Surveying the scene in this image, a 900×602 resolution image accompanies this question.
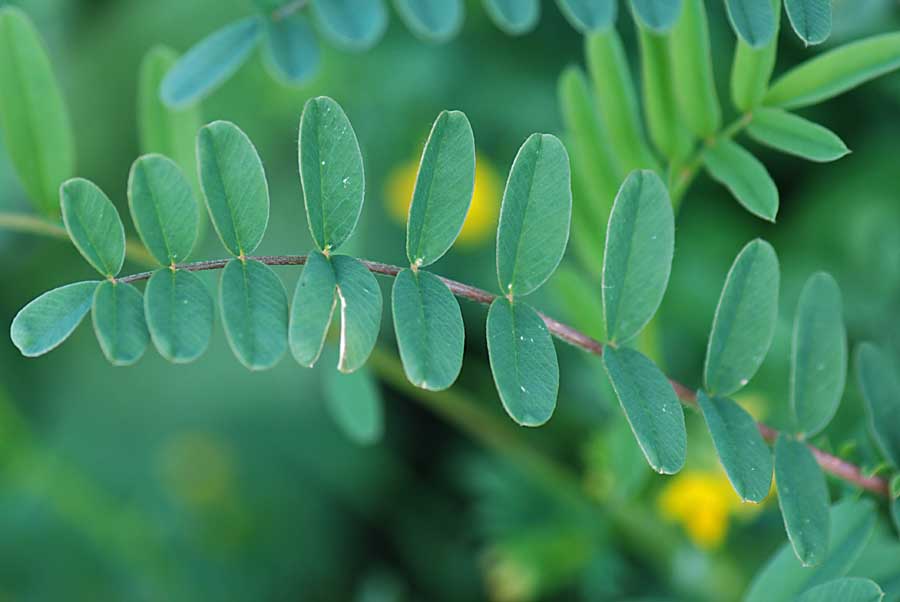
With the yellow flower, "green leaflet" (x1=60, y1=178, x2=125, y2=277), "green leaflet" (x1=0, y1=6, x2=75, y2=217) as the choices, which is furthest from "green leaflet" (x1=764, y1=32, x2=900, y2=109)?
the yellow flower

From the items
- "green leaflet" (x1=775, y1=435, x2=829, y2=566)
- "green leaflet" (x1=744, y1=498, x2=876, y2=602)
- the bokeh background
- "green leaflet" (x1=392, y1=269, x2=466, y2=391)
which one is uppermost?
"green leaflet" (x1=392, y1=269, x2=466, y2=391)

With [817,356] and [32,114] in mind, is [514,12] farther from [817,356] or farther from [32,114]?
[32,114]

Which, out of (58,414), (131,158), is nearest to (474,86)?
(131,158)

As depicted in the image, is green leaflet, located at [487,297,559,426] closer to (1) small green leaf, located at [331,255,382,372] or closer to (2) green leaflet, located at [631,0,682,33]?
(1) small green leaf, located at [331,255,382,372]

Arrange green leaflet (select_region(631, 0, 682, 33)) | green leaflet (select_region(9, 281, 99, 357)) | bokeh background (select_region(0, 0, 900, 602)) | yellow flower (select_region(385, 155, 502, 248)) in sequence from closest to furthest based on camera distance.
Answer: green leaflet (select_region(9, 281, 99, 357))
green leaflet (select_region(631, 0, 682, 33))
bokeh background (select_region(0, 0, 900, 602))
yellow flower (select_region(385, 155, 502, 248))

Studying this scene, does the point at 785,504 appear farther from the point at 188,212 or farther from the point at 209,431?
the point at 209,431

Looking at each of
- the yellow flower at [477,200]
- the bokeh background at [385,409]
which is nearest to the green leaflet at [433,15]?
the bokeh background at [385,409]

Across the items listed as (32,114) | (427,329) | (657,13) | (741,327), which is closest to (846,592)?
(741,327)

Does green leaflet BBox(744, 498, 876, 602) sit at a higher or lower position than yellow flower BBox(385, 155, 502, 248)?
higher
